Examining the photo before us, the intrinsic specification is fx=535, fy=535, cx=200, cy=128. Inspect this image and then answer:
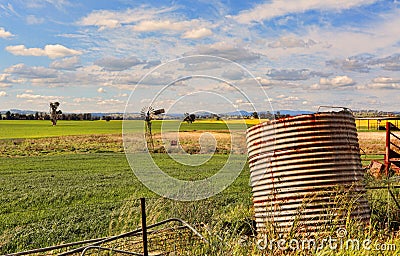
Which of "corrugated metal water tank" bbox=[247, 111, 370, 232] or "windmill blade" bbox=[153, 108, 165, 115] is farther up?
"windmill blade" bbox=[153, 108, 165, 115]

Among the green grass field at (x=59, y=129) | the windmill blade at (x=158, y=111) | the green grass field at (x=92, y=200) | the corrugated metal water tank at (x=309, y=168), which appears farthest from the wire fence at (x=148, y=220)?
the green grass field at (x=59, y=129)

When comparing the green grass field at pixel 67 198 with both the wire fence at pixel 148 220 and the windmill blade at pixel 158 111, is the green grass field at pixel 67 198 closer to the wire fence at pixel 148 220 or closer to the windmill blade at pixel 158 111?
the wire fence at pixel 148 220

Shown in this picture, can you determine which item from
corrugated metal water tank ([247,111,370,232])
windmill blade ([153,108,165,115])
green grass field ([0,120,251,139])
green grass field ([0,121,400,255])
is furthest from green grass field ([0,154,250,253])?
green grass field ([0,120,251,139])

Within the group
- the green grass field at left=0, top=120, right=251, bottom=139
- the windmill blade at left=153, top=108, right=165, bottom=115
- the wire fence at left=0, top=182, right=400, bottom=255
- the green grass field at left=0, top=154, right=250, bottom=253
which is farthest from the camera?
the green grass field at left=0, top=120, right=251, bottom=139

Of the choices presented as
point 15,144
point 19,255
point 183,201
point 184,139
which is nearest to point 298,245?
point 19,255

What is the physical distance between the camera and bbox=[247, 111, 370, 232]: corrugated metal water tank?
17.2 feet

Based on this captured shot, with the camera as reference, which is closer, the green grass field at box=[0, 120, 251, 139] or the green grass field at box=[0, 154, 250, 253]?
the green grass field at box=[0, 154, 250, 253]

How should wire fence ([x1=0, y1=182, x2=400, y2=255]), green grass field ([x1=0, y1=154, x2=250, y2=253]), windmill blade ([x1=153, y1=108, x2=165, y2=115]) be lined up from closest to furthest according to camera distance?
wire fence ([x1=0, y1=182, x2=400, y2=255]) < windmill blade ([x1=153, y1=108, x2=165, y2=115]) < green grass field ([x1=0, y1=154, x2=250, y2=253])

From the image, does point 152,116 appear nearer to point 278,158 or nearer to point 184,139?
point 278,158

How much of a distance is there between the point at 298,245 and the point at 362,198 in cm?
144

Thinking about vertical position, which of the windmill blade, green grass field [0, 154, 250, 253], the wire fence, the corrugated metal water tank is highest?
the windmill blade

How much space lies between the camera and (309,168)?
208 inches

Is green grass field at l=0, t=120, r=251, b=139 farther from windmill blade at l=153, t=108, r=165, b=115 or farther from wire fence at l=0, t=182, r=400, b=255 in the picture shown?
windmill blade at l=153, t=108, r=165, b=115

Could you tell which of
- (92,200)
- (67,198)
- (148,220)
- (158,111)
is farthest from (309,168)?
(67,198)
